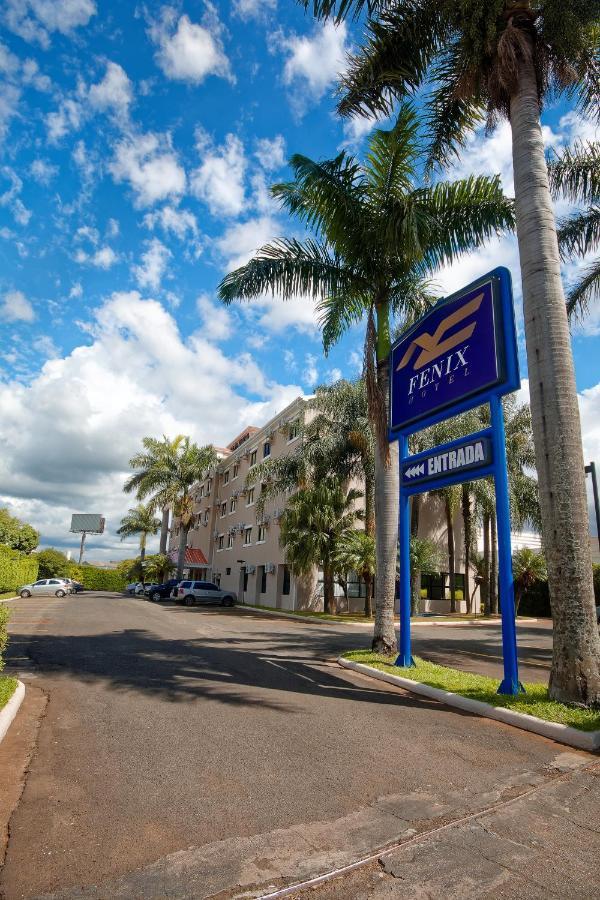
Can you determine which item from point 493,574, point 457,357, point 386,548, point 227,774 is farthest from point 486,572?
point 227,774

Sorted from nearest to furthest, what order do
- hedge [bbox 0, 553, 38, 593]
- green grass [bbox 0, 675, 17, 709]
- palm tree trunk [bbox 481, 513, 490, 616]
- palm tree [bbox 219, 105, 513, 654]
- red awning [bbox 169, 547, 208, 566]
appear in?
green grass [bbox 0, 675, 17, 709]
palm tree [bbox 219, 105, 513, 654]
palm tree trunk [bbox 481, 513, 490, 616]
hedge [bbox 0, 553, 38, 593]
red awning [bbox 169, 547, 208, 566]

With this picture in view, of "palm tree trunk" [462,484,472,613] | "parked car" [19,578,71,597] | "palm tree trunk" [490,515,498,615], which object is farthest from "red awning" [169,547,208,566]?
"palm tree trunk" [490,515,498,615]

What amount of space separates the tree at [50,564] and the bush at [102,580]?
30.7ft

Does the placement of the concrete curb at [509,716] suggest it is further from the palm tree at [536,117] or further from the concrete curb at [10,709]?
the concrete curb at [10,709]

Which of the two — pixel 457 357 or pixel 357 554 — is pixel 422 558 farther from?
pixel 457 357

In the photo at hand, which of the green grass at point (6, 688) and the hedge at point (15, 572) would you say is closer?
the green grass at point (6, 688)

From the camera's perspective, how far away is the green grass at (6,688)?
6.65m

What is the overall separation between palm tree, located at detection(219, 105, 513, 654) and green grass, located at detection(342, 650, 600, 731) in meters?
1.44

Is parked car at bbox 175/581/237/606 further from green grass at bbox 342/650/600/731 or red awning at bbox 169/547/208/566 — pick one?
green grass at bbox 342/650/600/731

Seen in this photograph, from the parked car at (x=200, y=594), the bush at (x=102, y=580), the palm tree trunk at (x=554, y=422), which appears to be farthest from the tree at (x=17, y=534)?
the palm tree trunk at (x=554, y=422)

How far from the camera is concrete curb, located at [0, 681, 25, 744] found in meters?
5.93

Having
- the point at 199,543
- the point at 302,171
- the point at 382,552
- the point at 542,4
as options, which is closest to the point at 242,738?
the point at 382,552

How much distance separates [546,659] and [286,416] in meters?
24.7

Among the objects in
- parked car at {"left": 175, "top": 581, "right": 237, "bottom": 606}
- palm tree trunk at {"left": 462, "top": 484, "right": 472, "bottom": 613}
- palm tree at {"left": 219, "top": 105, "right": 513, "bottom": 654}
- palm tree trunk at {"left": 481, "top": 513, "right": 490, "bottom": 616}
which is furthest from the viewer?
parked car at {"left": 175, "top": 581, "right": 237, "bottom": 606}
